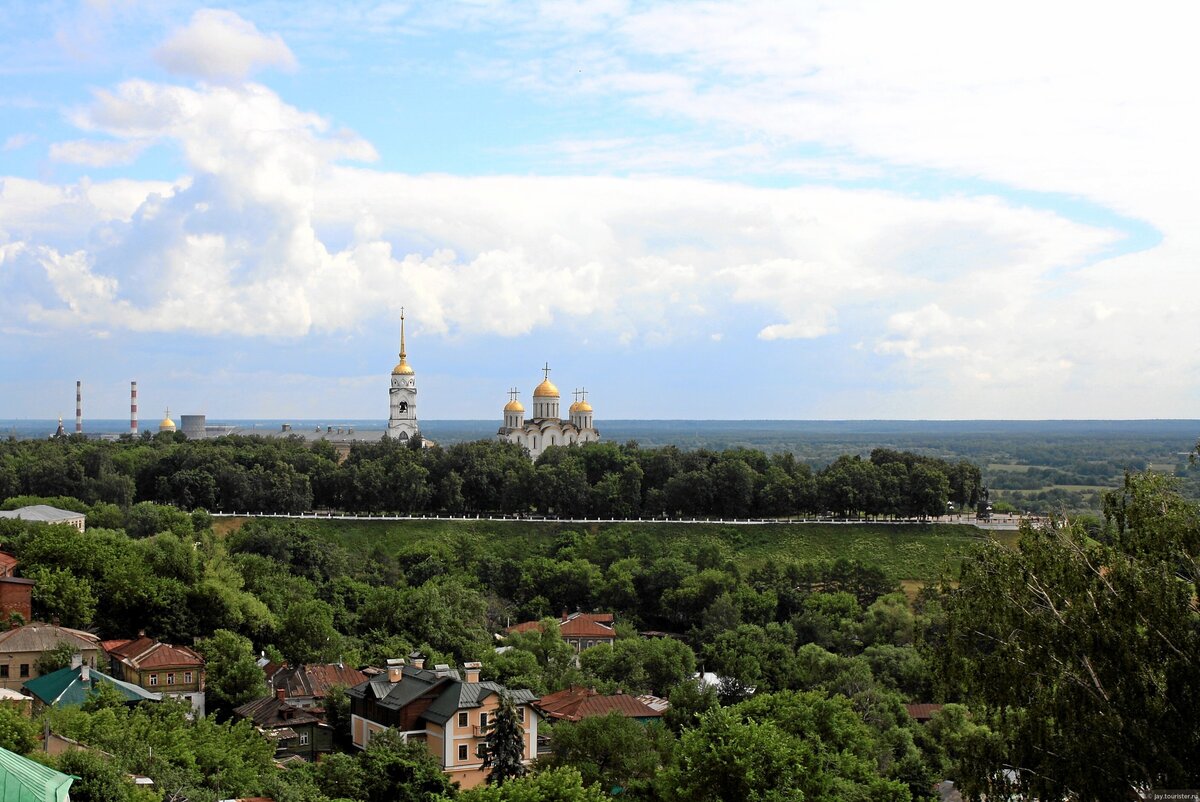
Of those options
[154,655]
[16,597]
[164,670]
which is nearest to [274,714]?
[164,670]

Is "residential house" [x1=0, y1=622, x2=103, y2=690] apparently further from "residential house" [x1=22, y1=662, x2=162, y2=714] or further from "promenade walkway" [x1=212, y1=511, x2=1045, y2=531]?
"promenade walkway" [x1=212, y1=511, x2=1045, y2=531]

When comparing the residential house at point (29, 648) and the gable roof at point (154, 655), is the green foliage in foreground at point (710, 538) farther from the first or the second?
the residential house at point (29, 648)

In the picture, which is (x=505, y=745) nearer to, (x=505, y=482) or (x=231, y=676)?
(x=231, y=676)

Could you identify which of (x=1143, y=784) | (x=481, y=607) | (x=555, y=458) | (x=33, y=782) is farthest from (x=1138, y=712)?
(x=555, y=458)

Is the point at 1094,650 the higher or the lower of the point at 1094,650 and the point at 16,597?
the higher

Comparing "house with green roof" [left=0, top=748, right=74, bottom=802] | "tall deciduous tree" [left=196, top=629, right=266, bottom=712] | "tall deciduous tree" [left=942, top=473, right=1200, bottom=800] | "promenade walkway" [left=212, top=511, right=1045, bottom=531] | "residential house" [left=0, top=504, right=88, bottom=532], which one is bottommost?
"tall deciduous tree" [left=196, top=629, right=266, bottom=712]

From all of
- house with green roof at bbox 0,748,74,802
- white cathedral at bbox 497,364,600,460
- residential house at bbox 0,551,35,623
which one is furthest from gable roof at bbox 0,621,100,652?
white cathedral at bbox 497,364,600,460
